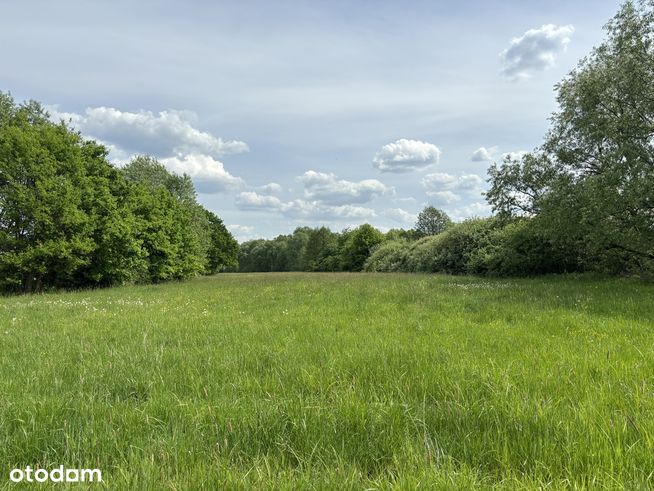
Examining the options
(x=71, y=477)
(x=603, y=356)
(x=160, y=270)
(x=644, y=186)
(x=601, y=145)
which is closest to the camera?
(x=71, y=477)

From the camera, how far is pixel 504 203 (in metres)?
25.2

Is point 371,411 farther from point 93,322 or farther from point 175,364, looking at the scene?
point 93,322

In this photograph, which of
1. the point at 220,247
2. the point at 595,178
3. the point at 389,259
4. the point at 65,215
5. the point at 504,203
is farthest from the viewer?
the point at 220,247

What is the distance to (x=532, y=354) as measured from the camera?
205 inches

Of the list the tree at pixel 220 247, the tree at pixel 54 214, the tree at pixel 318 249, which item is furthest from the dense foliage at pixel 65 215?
the tree at pixel 318 249

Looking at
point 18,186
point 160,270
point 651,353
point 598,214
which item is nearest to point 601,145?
point 598,214

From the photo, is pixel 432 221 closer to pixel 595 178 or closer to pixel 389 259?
pixel 389 259

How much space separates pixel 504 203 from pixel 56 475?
87.4 feet

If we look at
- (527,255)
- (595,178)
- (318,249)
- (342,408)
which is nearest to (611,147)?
(595,178)

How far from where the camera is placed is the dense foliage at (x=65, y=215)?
21.8 m

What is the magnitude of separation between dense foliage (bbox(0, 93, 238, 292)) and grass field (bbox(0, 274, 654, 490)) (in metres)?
18.8

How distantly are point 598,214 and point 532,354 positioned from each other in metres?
14.3

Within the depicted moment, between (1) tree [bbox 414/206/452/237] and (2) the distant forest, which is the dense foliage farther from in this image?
(1) tree [bbox 414/206/452/237]

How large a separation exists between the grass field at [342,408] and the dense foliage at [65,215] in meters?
18.8
